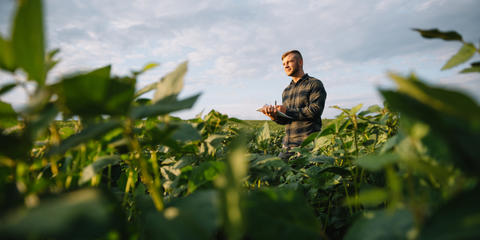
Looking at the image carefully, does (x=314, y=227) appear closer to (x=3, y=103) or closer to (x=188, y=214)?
(x=188, y=214)

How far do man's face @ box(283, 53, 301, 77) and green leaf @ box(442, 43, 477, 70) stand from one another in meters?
3.70

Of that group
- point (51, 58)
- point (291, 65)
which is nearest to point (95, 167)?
point (51, 58)

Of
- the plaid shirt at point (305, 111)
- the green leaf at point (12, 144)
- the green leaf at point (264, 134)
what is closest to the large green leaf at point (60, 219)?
the green leaf at point (12, 144)

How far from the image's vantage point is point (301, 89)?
3.57 m

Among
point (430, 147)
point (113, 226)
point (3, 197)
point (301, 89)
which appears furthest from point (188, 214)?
point (301, 89)

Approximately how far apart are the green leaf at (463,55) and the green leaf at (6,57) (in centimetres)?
66

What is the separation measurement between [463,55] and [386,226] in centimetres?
34

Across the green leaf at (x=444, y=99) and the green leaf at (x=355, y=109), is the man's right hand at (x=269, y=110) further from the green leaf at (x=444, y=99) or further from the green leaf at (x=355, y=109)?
the green leaf at (x=444, y=99)

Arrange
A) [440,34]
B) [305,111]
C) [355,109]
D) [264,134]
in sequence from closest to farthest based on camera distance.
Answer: [440,34] < [355,109] < [264,134] < [305,111]

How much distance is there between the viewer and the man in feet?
10.2

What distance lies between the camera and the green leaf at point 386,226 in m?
0.26

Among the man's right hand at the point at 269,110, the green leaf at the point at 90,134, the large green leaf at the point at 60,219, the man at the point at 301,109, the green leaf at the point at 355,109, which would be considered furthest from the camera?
the man at the point at 301,109

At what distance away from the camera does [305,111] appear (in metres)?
3.15

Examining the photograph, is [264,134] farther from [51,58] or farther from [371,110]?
[51,58]
